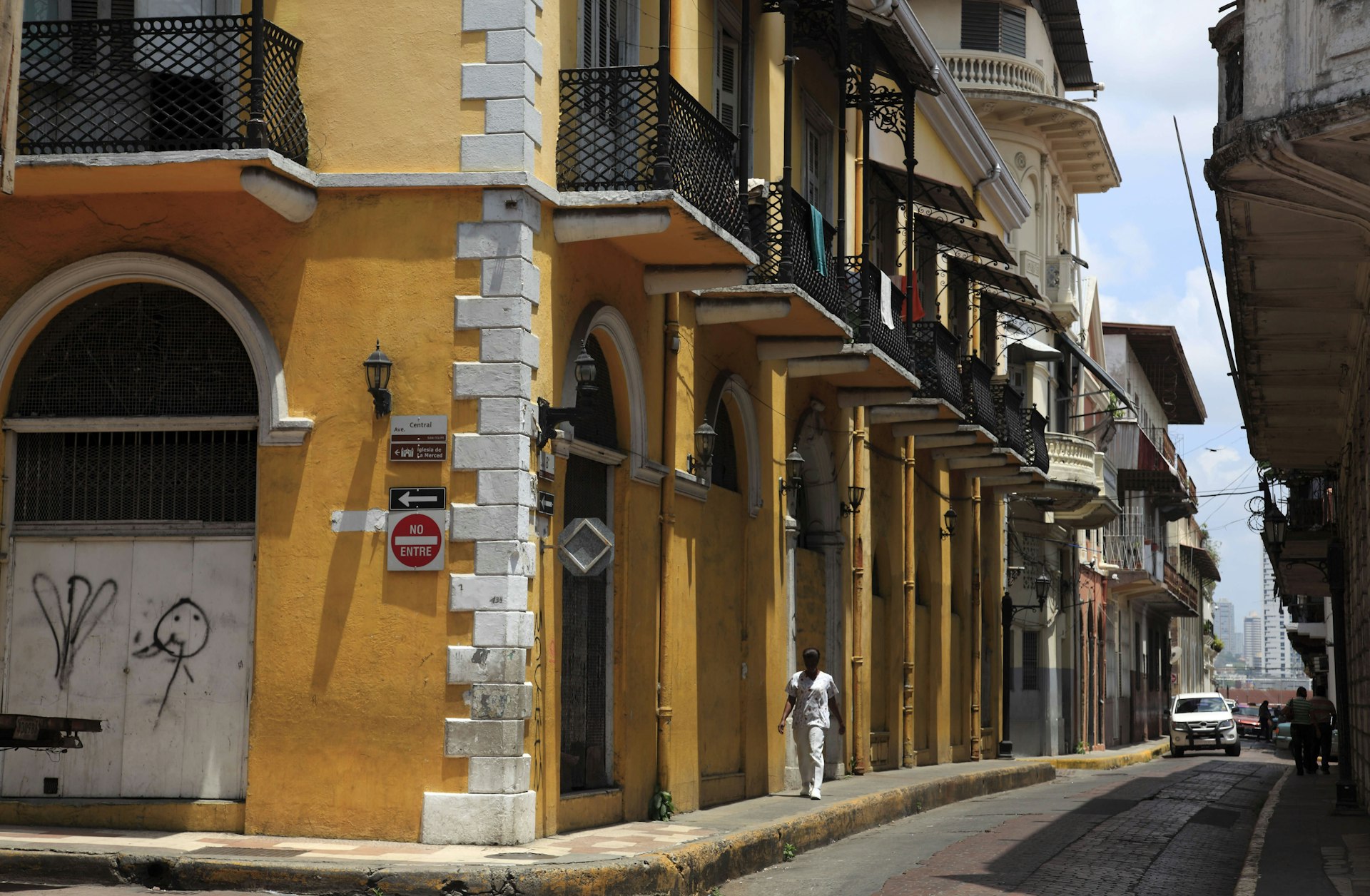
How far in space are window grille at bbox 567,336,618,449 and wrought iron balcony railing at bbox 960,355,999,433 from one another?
37.2ft

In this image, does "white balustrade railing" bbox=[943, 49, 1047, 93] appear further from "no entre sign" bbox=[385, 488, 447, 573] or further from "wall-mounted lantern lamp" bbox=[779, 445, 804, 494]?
"no entre sign" bbox=[385, 488, 447, 573]

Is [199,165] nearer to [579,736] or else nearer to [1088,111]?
[579,736]

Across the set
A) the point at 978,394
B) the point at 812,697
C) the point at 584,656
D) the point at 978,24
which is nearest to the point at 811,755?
the point at 812,697

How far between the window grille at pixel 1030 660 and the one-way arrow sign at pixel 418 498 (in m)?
25.9

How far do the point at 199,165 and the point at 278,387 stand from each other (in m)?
1.69

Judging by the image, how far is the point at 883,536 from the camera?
80.7ft

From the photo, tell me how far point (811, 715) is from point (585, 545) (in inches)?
201

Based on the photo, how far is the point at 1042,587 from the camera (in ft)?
114

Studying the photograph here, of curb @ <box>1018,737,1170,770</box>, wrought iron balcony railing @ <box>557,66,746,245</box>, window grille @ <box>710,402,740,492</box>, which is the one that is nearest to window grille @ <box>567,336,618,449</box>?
wrought iron balcony railing @ <box>557,66,746,245</box>

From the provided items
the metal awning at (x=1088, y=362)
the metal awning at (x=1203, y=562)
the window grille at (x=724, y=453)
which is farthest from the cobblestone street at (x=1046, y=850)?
the metal awning at (x=1203, y=562)

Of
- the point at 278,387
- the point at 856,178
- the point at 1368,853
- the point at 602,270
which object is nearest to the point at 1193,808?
the point at 1368,853

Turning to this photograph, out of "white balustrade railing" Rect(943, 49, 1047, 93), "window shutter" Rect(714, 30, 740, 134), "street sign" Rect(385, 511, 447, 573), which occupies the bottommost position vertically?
"street sign" Rect(385, 511, 447, 573)

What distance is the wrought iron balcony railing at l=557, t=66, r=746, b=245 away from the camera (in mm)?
13477

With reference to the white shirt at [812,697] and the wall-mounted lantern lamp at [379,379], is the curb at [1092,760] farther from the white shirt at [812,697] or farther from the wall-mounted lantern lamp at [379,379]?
the wall-mounted lantern lamp at [379,379]
